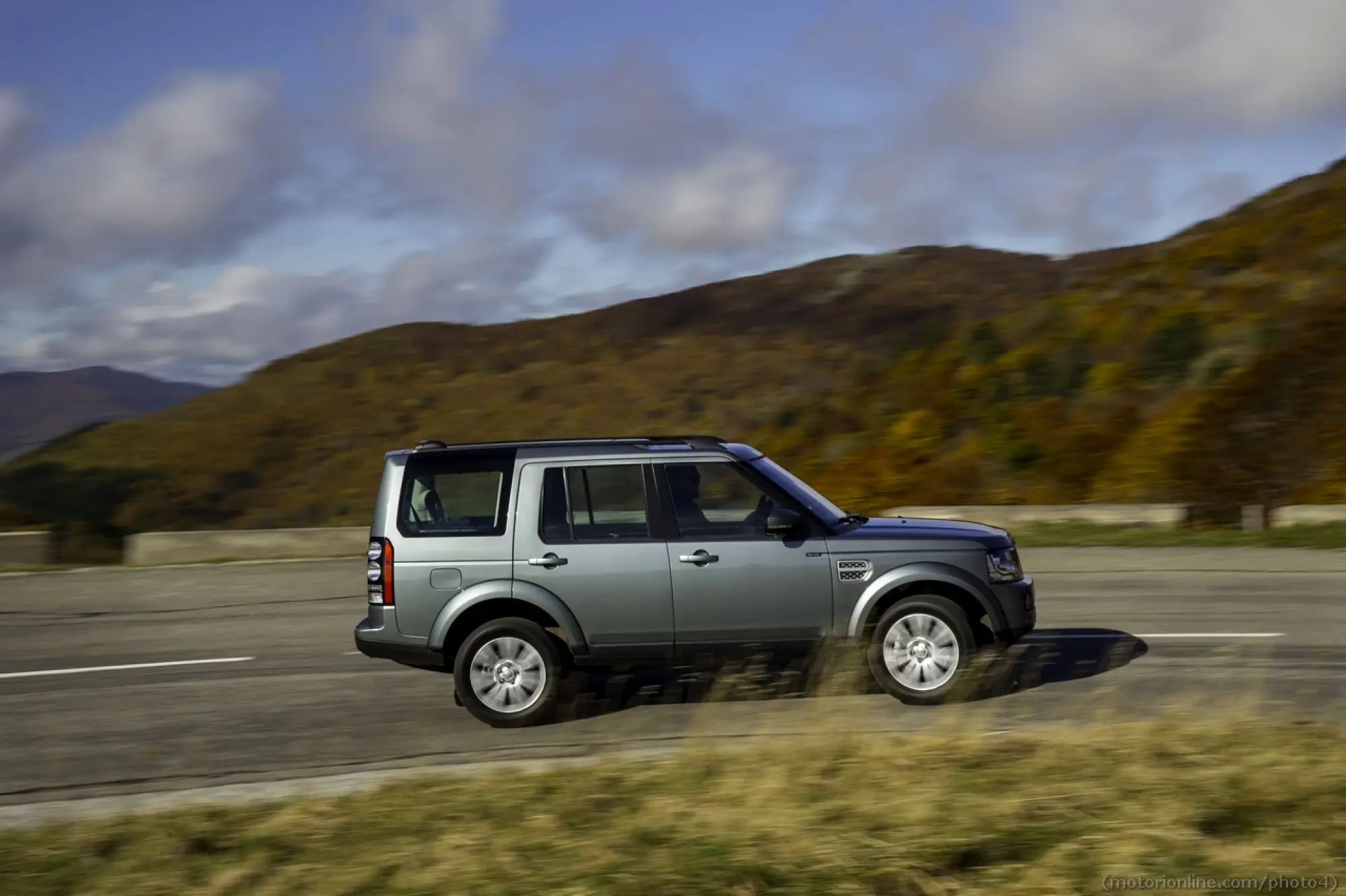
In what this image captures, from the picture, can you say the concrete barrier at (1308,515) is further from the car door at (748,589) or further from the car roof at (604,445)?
the car roof at (604,445)

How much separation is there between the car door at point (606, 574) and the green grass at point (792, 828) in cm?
165

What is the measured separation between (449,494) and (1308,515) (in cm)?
1511

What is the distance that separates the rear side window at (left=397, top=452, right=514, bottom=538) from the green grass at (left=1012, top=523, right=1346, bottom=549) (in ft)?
38.9

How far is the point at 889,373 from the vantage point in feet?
138

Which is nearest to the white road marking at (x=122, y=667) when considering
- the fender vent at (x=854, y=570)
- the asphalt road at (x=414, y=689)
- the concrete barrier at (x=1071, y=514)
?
the asphalt road at (x=414, y=689)

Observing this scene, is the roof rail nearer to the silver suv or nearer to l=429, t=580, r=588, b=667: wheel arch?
the silver suv

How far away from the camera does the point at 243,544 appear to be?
21.7m

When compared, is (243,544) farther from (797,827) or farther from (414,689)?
(797,827)

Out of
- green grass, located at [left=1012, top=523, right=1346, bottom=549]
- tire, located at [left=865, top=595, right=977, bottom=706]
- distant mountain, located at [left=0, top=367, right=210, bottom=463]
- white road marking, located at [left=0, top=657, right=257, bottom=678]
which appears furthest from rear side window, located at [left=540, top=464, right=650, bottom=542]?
distant mountain, located at [left=0, top=367, right=210, bottom=463]

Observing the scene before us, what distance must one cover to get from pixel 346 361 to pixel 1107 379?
36689mm

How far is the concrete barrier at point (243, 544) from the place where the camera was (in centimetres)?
2148

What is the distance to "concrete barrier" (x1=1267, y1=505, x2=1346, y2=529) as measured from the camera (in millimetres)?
A: 20078

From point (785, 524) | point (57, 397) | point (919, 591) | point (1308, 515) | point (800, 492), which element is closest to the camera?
point (785, 524)

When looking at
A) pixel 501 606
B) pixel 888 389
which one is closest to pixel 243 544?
pixel 501 606
